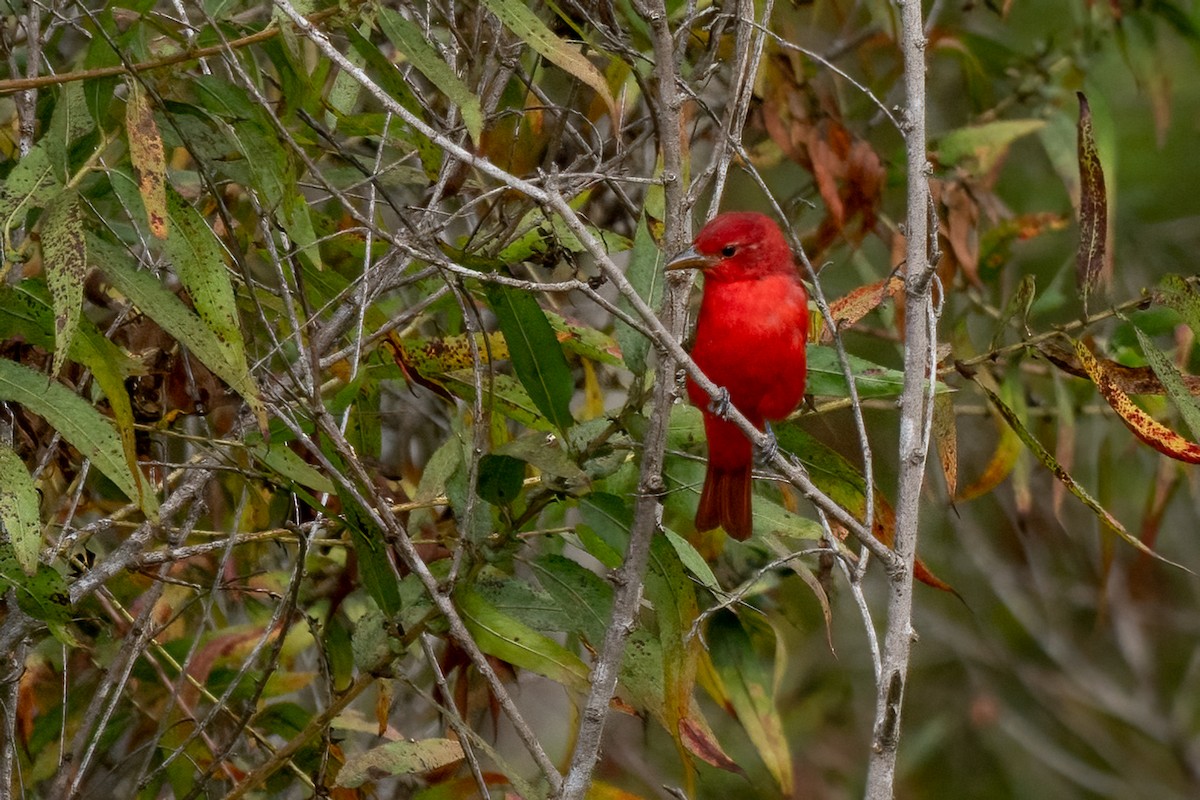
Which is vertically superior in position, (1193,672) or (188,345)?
(188,345)

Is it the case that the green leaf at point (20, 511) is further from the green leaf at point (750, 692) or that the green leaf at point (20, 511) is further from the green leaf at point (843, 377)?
the green leaf at point (750, 692)

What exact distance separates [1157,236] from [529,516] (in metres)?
5.15

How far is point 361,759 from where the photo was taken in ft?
8.22

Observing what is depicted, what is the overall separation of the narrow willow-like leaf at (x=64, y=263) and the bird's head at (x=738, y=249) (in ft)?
5.09

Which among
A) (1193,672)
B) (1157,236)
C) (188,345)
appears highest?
(188,345)

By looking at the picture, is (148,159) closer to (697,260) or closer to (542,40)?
(542,40)

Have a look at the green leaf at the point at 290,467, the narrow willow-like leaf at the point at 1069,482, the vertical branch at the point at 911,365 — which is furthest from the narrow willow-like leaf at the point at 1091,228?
the green leaf at the point at 290,467

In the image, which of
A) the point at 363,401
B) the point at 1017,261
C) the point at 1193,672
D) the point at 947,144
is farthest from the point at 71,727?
the point at 1193,672

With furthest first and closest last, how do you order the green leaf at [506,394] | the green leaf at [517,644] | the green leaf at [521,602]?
the green leaf at [506,394] < the green leaf at [521,602] < the green leaf at [517,644]

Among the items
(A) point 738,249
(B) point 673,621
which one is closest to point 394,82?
(B) point 673,621

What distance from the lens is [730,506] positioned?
2.97m

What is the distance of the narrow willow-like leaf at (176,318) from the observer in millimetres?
2197

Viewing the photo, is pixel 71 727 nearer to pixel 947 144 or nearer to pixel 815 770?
pixel 947 144

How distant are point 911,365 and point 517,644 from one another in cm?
79
